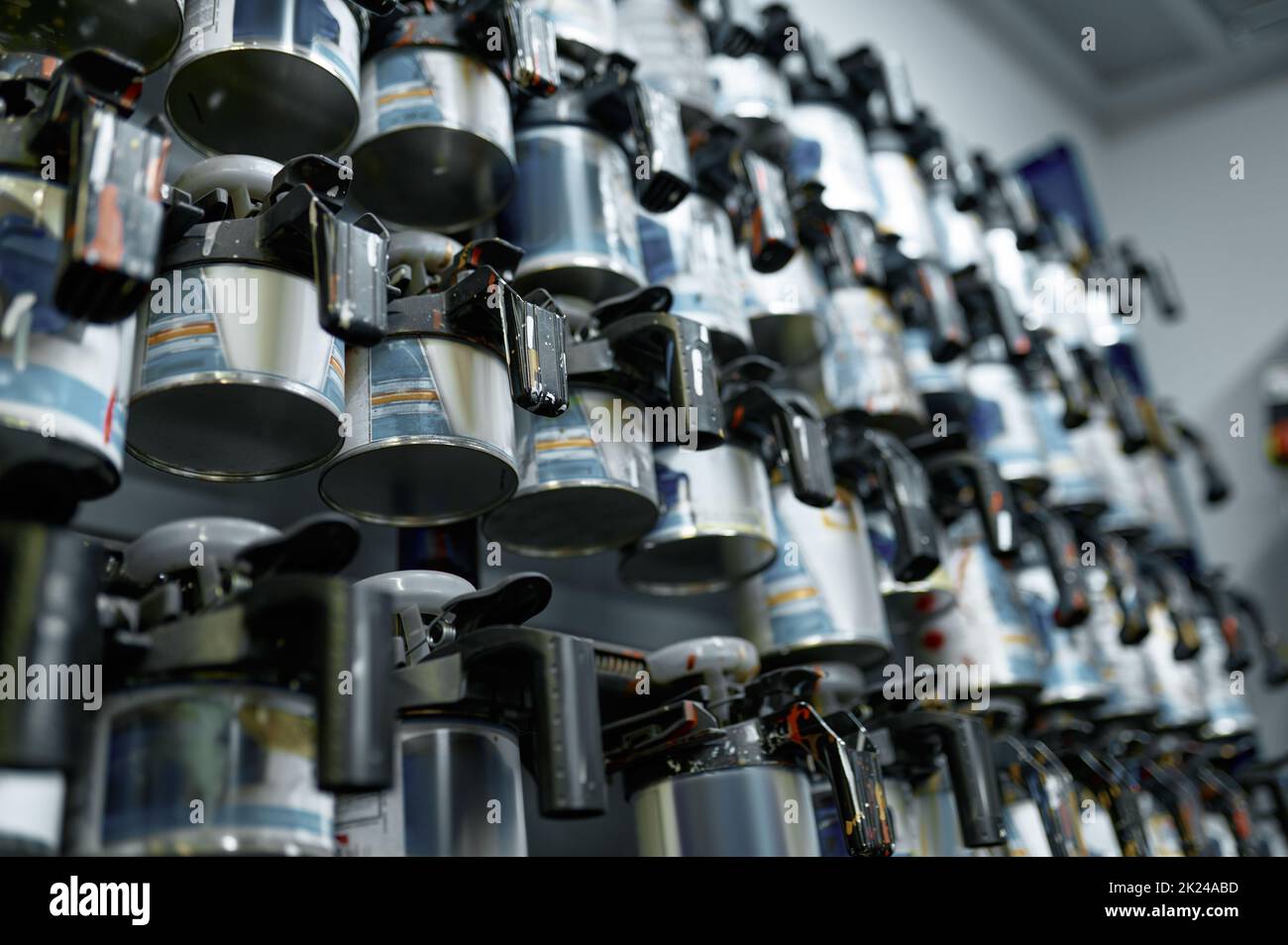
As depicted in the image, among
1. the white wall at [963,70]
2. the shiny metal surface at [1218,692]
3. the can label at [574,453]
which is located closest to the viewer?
the can label at [574,453]

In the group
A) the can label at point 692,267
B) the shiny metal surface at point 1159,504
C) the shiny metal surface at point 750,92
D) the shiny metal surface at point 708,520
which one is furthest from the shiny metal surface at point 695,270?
the shiny metal surface at point 1159,504

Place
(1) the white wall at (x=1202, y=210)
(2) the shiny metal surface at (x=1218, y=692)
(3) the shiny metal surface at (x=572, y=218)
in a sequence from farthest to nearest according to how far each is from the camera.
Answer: (1) the white wall at (x=1202, y=210) → (2) the shiny metal surface at (x=1218, y=692) → (3) the shiny metal surface at (x=572, y=218)

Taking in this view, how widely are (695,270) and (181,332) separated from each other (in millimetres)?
494

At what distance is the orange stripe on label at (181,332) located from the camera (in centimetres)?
68

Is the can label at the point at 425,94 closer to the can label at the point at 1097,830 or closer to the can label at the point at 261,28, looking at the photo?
the can label at the point at 261,28

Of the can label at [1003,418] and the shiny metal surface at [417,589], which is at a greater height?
the can label at [1003,418]

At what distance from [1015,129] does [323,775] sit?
2.24 meters

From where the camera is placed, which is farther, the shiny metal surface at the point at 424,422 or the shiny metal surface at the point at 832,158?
the shiny metal surface at the point at 832,158

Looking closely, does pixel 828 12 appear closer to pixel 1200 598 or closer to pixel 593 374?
pixel 1200 598

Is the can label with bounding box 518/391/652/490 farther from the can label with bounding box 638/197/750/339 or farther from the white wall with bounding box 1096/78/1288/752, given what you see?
the white wall with bounding box 1096/78/1288/752

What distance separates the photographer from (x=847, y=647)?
1046 mm

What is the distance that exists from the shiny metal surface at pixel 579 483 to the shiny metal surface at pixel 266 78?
251 millimetres

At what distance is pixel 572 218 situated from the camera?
3.18 feet
